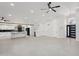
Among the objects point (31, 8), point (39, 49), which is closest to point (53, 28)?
point (31, 8)

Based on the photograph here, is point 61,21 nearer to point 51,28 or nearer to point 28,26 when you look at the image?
point 51,28

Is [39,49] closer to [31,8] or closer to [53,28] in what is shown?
[31,8]

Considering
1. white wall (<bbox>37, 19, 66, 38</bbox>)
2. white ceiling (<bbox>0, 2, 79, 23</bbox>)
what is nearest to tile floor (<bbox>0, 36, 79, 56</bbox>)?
white ceiling (<bbox>0, 2, 79, 23</bbox>)

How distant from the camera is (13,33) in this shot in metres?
14.9

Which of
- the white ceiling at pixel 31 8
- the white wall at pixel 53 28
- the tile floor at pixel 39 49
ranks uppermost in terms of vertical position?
the white ceiling at pixel 31 8

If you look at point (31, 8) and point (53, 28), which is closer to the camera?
point (31, 8)

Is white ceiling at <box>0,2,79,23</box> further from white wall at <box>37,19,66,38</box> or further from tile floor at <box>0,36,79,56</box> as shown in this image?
tile floor at <box>0,36,79,56</box>

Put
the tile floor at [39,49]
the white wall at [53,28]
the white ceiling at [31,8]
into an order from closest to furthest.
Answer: the tile floor at [39,49]
the white ceiling at [31,8]
the white wall at [53,28]

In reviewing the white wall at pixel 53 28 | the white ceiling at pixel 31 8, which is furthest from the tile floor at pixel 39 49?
the white wall at pixel 53 28

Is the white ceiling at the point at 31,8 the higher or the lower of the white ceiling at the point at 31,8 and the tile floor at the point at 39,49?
the higher

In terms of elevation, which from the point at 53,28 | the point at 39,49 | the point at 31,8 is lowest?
the point at 39,49

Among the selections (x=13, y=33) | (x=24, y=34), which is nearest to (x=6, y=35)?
(x=13, y=33)

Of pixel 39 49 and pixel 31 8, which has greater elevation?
pixel 31 8

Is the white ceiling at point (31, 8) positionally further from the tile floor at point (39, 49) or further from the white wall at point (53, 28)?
the tile floor at point (39, 49)
